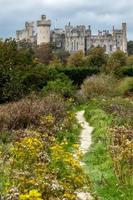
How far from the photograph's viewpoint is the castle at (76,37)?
14238 cm

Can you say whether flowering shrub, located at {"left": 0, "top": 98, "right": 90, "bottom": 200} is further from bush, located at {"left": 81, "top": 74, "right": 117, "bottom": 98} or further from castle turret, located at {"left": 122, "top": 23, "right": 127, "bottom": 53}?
castle turret, located at {"left": 122, "top": 23, "right": 127, "bottom": 53}

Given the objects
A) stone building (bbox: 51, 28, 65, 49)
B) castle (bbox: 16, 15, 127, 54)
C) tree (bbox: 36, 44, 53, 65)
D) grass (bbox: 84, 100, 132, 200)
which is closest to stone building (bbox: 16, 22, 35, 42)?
castle (bbox: 16, 15, 127, 54)

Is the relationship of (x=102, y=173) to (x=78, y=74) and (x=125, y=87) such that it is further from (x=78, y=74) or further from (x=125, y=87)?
(x=78, y=74)

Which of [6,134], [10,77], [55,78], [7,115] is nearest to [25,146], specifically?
[6,134]

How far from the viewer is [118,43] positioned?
155 metres

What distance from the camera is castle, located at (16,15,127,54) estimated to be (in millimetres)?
142375

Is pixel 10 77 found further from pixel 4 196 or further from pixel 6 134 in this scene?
pixel 4 196

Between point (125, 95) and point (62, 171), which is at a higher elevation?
point (62, 171)

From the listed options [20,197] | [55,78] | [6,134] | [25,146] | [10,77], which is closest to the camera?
[20,197]

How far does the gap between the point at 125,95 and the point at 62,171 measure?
37.1 meters

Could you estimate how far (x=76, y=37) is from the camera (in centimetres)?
15012

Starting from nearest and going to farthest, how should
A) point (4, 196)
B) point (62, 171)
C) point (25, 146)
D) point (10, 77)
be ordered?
1. point (4, 196)
2. point (62, 171)
3. point (25, 146)
4. point (10, 77)

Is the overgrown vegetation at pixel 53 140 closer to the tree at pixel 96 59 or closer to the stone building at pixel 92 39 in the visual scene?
the tree at pixel 96 59

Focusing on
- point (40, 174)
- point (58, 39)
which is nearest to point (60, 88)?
point (40, 174)
